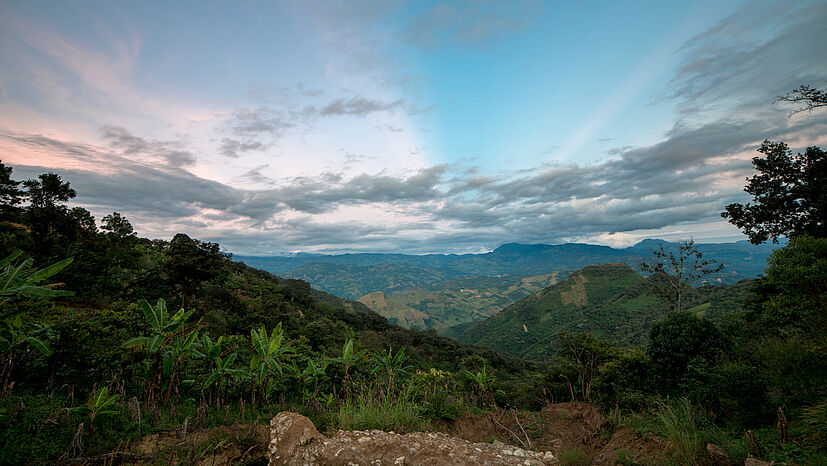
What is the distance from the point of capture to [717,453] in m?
4.20

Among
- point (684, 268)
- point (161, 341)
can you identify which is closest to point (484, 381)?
point (161, 341)

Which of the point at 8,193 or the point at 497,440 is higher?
the point at 8,193

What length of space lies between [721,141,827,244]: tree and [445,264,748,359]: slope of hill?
207ft

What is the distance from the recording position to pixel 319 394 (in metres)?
7.46

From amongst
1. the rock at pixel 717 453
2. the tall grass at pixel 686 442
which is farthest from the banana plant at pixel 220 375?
the rock at pixel 717 453

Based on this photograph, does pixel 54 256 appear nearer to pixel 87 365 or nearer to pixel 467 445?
pixel 87 365

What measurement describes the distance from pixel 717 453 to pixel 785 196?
1820cm

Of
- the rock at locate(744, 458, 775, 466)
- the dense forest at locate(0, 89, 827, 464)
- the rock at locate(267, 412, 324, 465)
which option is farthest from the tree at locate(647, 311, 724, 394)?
the rock at locate(267, 412, 324, 465)

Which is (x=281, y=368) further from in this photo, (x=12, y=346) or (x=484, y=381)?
(x=484, y=381)

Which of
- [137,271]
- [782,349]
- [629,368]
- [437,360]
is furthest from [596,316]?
[137,271]

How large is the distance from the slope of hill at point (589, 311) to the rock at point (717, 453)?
261 feet

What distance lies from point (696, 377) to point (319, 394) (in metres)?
13.0

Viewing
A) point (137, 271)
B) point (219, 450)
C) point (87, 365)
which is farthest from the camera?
point (137, 271)

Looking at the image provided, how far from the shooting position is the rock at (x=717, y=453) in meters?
4.13
